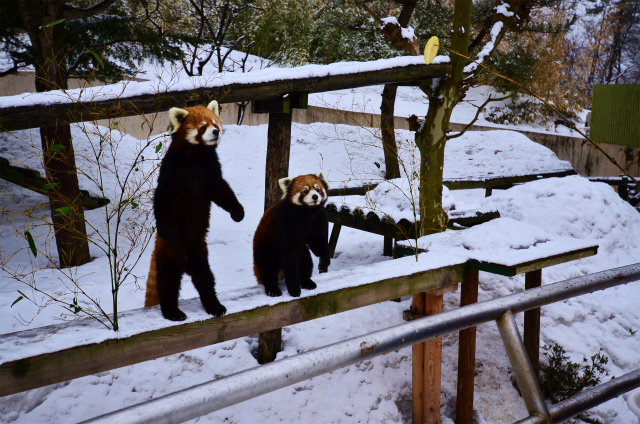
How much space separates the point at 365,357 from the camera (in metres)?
1.08

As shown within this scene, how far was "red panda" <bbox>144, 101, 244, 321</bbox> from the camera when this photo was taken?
229 cm

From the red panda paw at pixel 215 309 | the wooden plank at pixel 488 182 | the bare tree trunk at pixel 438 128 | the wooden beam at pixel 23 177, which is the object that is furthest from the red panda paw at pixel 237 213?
the wooden plank at pixel 488 182

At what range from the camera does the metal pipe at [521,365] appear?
4.21 ft

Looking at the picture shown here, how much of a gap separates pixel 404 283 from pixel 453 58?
284cm

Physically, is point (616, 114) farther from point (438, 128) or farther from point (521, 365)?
point (521, 365)

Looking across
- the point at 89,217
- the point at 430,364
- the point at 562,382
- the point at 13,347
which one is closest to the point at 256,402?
the point at 430,364

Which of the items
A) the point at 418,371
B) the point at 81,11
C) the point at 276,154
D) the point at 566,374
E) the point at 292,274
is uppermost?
the point at 81,11

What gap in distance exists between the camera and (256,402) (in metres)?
4.01

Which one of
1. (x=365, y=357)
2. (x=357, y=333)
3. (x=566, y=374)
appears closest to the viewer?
(x=365, y=357)

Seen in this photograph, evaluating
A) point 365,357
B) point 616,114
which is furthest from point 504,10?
point 616,114

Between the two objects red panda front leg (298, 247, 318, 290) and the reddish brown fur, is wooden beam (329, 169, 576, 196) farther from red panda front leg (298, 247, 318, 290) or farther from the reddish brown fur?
the reddish brown fur

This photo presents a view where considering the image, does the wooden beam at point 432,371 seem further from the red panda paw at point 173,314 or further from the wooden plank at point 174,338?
the red panda paw at point 173,314

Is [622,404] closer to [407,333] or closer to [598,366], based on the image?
[598,366]

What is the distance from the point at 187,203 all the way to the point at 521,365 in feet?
5.17
